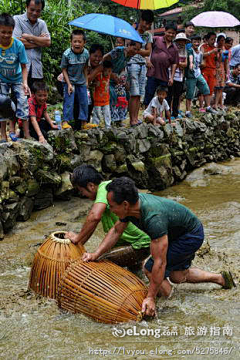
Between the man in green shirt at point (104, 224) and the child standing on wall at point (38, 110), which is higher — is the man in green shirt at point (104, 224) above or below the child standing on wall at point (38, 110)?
below

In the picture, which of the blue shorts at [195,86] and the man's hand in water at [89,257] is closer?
the man's hand in water at [89,257]

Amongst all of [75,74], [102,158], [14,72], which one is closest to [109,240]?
[14,72]

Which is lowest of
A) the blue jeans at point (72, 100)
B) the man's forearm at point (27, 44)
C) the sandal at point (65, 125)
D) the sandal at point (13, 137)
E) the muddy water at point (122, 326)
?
the muddy water at point (122, 326)

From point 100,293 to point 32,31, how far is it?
4.86 m

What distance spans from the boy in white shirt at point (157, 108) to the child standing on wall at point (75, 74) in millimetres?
2185

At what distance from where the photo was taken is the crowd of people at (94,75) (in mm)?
6027

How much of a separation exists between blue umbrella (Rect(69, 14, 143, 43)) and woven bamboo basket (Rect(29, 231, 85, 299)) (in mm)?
4178

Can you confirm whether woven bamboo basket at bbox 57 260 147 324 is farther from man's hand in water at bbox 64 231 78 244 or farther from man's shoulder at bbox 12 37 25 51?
man's shoulder at bbox 12 37 25 51

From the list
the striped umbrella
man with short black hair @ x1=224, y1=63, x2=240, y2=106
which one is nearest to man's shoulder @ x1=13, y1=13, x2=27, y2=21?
the striped umbrella

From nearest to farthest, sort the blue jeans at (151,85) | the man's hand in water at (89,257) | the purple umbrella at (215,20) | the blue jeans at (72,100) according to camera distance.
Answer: the man's hand in water at (89,257), the blue jeans at (72,100), the blue jeans at (151,85), the purple umbrella at (215,20)

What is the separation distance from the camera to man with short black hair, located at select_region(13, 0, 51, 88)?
21.1 ft

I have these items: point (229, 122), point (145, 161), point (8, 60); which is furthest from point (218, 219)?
point (229, 122)

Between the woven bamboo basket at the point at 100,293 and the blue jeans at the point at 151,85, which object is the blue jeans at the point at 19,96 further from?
the blue jeans at the point at 151,85

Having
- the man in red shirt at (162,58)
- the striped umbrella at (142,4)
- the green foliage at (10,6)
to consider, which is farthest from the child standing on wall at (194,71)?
the green foliage at (10,6)
